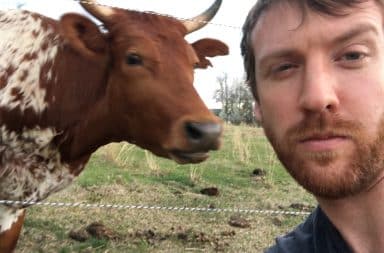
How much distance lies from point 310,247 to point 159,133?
6.20 feet

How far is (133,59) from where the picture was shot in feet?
11.1

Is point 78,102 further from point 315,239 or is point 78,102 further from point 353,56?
point 353,56

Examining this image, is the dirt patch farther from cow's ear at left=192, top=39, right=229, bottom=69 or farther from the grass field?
cow's ear at left=192, top=39, right=229, bottom=69

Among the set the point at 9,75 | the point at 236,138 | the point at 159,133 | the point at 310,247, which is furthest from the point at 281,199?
the point at 310,247

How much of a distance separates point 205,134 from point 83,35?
1.08m

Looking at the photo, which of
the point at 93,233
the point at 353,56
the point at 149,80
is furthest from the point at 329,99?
the point at 93,233

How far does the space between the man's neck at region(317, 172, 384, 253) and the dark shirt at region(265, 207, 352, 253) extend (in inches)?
1.0

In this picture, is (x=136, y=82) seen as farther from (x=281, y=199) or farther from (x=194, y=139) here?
(x=281, y=199)

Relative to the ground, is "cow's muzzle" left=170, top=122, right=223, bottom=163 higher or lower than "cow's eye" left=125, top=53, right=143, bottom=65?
lower

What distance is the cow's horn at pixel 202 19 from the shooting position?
12.8 ft

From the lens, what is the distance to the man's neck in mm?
1392

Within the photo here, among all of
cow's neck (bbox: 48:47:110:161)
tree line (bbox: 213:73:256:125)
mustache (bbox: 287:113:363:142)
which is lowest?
tree line (bbox: 213:73:256:125)

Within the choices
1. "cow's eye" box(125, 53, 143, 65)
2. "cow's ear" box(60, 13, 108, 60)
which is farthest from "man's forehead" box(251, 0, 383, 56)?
"cow's ear" box(60, 13, 108, 60)

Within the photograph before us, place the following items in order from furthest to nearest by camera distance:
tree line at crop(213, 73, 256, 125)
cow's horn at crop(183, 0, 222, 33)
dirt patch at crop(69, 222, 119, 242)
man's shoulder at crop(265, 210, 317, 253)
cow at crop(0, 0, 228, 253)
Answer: tree line at crop(213, 73, 256, 125)
dirt patch at crop(69, 222, 119, 242)
cow's horn at crop(183, 0, 222, 33)
cow at crop(0, 0, 228, 253)
man's shoulder at crop(265, 210, 317, 253)
